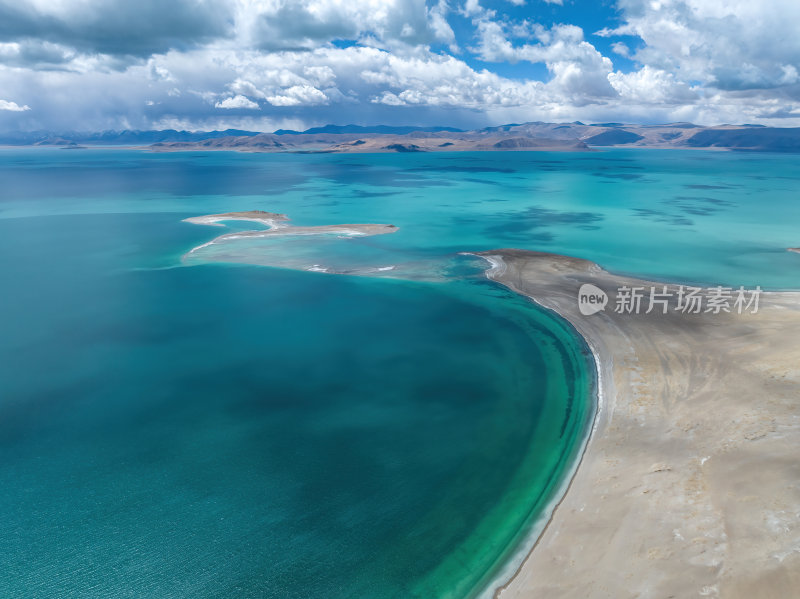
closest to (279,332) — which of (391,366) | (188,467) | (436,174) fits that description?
(391,366)

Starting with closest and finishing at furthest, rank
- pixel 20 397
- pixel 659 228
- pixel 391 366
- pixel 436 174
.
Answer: pixel 20 397
pixel 391 366
pixel 659 228
pixel 436 174

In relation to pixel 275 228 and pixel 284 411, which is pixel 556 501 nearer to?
pixel 284 411

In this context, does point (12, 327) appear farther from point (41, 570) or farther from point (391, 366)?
point (391, 366)

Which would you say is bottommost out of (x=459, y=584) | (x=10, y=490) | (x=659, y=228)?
(x=459, y=584)

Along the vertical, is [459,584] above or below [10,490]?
below

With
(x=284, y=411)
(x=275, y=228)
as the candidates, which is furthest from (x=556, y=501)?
(x=275, y=228)

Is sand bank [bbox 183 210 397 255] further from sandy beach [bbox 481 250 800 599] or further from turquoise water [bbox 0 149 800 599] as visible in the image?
sandy beach [bbox 481 250 800 599]

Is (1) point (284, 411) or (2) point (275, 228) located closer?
(1) point (284, 411)
